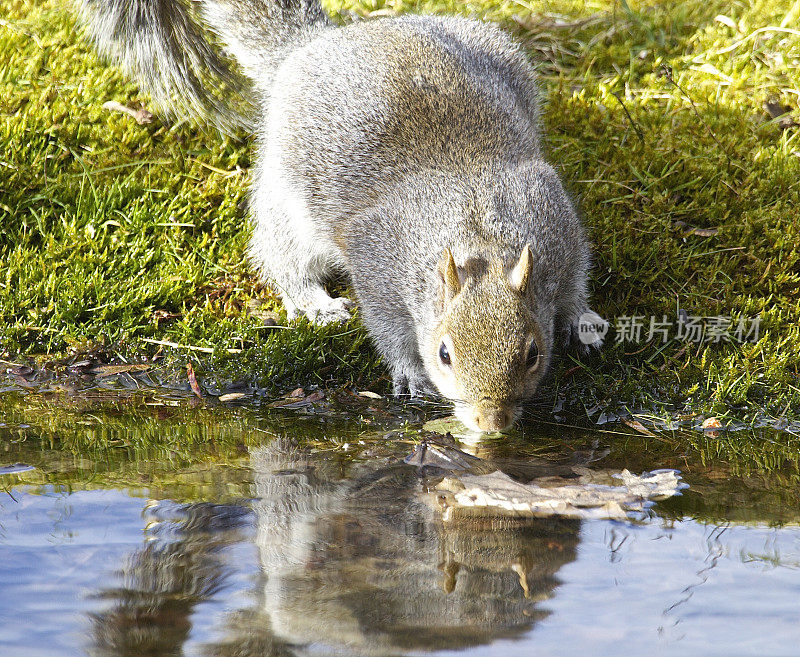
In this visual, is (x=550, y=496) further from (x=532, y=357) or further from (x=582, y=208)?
(x=582, y=208)

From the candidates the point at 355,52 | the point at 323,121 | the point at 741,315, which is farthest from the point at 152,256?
the point at 741,315

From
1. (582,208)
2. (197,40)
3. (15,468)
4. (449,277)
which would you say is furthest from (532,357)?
(197,40)

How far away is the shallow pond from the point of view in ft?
7.05

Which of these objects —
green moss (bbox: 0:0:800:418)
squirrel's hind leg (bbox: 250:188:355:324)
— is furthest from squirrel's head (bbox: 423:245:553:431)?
squirrel's hind leg (bbox: 250:188:355:324)

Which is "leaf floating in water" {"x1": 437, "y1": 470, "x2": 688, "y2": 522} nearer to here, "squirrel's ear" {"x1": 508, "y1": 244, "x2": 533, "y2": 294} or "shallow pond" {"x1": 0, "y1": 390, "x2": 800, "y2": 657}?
"shallow pond" {"x1": 0, "y1": 390, "x2": 800, "y2": 657}

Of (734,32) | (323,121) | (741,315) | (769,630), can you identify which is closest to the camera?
(769,630)

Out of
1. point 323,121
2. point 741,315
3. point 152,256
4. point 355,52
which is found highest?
point 355,52

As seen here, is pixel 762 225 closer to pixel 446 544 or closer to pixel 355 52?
pixel 355 52

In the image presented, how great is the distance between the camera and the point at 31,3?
6.09 metres

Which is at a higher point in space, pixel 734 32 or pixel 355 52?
pixel 734 32

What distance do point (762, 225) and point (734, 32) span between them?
2157mm

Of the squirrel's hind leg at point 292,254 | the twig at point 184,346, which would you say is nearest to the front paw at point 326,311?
the squirrel's hind leg at point 292,254

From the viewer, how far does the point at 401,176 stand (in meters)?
4.21

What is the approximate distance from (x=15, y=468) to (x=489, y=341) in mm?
1775
